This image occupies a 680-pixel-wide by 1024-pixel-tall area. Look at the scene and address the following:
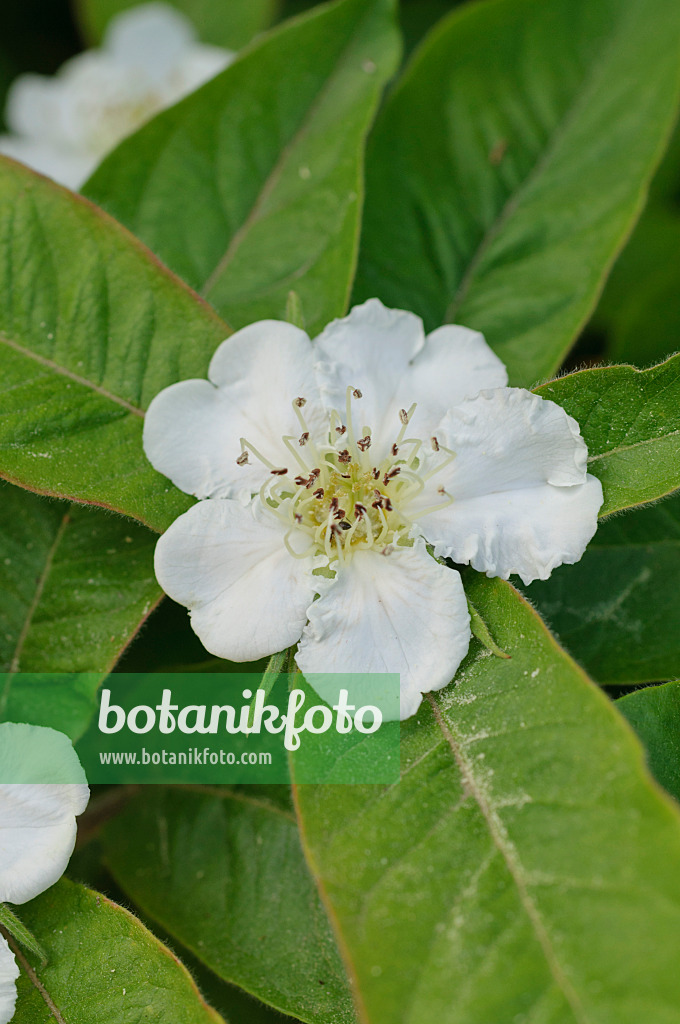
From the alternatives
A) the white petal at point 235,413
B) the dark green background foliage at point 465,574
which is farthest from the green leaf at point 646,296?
the white petal at point 235,413

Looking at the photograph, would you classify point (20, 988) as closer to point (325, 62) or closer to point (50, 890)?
point (50, 890)

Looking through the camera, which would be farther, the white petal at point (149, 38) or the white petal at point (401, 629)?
the white petal at point (149, 38)

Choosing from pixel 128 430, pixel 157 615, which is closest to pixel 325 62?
pixel 128 430

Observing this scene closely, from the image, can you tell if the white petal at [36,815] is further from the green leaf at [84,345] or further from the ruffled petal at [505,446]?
the ruffled petal at [505,446]

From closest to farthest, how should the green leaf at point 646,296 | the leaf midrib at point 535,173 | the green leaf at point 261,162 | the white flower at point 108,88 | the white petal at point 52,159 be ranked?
1. the green leaf at point 261,162
2. the leaf midrib at point 535,173
3. the green leaf at point 646,296
4. the white petal at point 52,159
5. the white flower at point 108,88

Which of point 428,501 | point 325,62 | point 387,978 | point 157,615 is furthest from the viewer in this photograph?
point 325,62

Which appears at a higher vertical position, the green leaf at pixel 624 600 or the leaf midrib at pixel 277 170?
the leaf midrib at pixel 277 170

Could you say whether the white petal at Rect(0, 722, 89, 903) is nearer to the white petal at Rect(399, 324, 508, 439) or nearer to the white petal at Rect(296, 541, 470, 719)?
the white petal at Rect(296, 541, 470, 719)

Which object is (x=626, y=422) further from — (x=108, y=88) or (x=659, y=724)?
(x=108, y=88)
